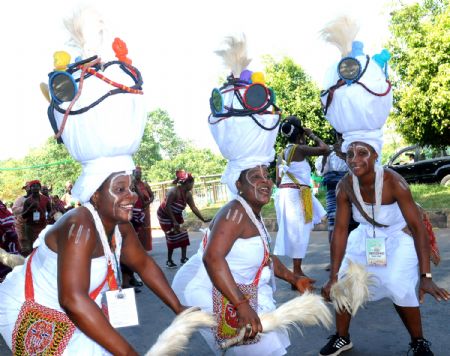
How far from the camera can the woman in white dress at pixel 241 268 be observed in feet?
10.6

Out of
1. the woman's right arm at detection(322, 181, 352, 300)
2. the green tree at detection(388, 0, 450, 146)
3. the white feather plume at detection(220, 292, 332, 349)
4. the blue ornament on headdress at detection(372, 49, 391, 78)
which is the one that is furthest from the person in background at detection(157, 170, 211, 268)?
the green tree at detection(388, 0, 450, 146)

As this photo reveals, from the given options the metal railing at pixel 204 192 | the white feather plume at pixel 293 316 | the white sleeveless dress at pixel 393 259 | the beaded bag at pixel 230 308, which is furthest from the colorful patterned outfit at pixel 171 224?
the metal railing at pixel 204 192

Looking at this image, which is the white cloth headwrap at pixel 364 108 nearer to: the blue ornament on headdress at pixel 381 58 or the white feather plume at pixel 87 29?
the blue ornament on headdress at pixel 381 58

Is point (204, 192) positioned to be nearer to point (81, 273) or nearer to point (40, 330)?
point (40, 330)

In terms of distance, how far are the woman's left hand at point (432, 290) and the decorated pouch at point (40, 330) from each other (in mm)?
2535

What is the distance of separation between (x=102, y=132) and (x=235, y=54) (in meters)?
1.67

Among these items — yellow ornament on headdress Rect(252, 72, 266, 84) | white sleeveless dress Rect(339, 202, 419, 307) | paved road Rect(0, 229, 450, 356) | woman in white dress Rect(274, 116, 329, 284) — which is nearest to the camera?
yellow ornament on headdress Rect(252, 72, 266, 84)

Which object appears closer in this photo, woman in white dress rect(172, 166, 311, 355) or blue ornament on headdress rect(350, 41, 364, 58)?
woman in white dress rect(172, 166, 311, 355)

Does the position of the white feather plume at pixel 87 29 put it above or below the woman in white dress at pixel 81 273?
above

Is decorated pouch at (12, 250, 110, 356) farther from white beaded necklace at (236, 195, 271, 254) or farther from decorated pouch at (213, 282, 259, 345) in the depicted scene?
white beaded necklace at (236, 195, 271, 254)

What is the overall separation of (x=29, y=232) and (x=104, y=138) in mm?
8367

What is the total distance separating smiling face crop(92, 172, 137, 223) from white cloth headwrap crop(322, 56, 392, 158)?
2176 millimetres

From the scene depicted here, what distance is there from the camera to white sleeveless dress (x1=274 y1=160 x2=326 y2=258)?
24.0 ft

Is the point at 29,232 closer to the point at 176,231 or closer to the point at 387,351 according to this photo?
the point at 176,231
